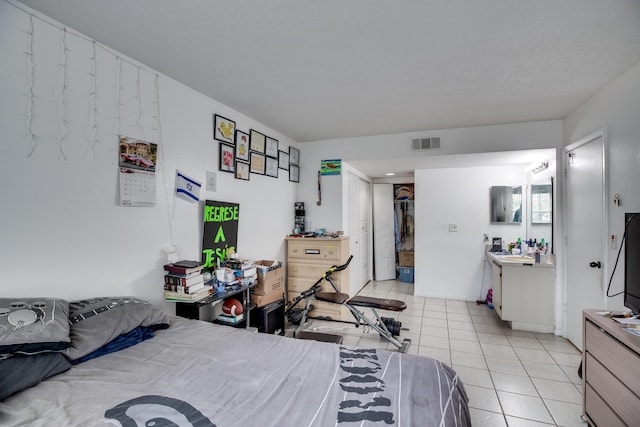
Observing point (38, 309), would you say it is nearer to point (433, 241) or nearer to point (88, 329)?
point (88, 329)

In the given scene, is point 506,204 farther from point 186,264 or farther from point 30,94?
point 30,94

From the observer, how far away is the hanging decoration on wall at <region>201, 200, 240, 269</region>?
2.85 metres

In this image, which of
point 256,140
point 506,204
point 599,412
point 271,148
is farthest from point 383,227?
point 599,412

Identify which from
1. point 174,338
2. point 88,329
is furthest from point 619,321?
point 88,329

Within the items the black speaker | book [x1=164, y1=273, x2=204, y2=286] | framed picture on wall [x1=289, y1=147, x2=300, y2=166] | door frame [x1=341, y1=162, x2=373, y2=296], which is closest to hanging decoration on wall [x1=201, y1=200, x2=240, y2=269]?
book [x1=164, y1=273, x2=204, y2=286]

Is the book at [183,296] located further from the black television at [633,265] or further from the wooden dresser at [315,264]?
the black television at [633,265]

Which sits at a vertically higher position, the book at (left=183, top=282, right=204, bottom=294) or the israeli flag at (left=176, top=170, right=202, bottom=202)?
the israeli flag at (left=176, top=170, right=202, bottom=202)

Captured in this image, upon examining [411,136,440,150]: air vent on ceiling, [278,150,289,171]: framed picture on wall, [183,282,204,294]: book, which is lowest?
[183,282,204,294]: book

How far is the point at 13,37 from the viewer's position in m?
1.59

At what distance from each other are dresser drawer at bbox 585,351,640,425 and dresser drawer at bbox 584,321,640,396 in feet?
0.13

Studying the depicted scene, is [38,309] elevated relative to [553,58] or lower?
lower

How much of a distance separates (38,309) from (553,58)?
3597 millimetres

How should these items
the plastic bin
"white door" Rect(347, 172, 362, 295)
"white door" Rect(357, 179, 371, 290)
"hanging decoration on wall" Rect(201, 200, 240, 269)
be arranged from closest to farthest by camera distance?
"hanging decoration on wall" Rect(201, 200, 240, 269) < "white door" Rect(347, 172, 362, 295) < "white door" Rect(357, 179, 371, 290) < the plastic bin

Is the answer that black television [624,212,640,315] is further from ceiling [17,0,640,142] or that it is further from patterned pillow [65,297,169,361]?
patterned pillow [65,297,169,361]
